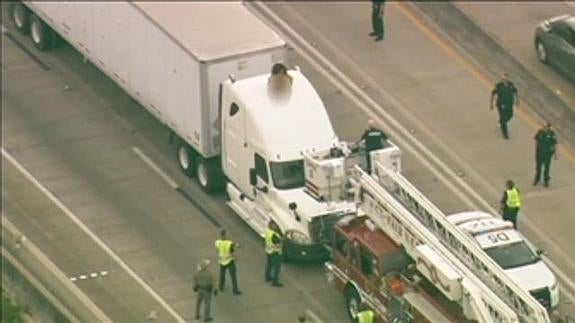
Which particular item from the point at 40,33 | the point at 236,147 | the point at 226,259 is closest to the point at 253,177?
the point at 236,147

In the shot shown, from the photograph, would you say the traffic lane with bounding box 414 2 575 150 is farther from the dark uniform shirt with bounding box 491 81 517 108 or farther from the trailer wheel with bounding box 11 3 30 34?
the trailer wheel with bounding box 11 3 30 34

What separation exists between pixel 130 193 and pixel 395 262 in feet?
28.4

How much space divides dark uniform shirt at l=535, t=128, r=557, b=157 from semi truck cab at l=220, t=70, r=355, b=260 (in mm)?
4435

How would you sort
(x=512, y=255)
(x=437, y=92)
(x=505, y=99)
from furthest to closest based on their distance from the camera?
(x=437, y=92) < (x=505, y=99) < (x=512, y=255)

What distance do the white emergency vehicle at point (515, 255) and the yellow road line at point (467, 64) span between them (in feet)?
19.8

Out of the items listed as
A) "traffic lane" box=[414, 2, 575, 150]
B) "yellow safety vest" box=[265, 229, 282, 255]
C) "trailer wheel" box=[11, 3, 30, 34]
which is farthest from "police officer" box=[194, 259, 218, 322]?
"trailer wheel" box=[11, 3, 30, 34]

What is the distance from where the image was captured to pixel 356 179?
4975cm

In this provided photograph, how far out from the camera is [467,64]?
2339 inches

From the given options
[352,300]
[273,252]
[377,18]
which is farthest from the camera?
[377,18]

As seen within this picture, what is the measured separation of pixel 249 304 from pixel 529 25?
13726mm

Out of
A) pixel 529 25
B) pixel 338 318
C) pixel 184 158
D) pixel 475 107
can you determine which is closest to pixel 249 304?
pixel 338 318

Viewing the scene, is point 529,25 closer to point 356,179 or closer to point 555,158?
point 555,158

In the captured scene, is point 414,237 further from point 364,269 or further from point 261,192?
point 261,192

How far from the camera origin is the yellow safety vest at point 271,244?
4997 centimetres
